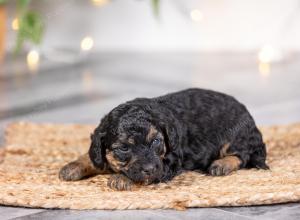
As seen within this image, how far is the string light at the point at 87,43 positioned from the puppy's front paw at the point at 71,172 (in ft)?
15.3

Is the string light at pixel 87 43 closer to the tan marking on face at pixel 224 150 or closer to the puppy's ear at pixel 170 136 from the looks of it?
the tan marking on face at pixel 224 150

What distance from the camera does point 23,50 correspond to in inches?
325

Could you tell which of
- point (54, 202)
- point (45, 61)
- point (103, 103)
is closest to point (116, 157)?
point (54, 202)

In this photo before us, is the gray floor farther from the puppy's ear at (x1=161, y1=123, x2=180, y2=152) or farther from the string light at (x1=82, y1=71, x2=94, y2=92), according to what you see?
the puppy's ear at (x1=161, y1=123, x2=180, y2=152)

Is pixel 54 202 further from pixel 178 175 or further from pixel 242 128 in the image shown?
pixel 242 128

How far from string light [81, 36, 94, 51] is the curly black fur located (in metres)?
4.43

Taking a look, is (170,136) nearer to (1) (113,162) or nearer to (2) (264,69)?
(1) (113,162)

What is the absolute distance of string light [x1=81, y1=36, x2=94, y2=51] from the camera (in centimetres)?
816

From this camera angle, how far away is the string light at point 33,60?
734 cm

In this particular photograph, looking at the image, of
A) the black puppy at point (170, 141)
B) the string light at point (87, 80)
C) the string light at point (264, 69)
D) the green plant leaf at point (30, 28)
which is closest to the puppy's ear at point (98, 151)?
the black puppy at point (170, 141)

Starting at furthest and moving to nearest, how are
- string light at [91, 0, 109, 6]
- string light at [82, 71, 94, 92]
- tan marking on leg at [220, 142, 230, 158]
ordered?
1. string light at [91, 0, 109, 6]
2. string light at [82, 71, 94, 92]
3. tan marking on leg at [220, 142, 230, 158]

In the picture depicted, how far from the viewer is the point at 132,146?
331cm

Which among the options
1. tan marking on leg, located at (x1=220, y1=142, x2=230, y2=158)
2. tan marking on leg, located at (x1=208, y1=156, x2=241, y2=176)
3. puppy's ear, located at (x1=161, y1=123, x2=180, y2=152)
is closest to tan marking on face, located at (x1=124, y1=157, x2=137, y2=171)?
puppy's ear, located at (x1=161, y1=123, x2=180, y2=152)

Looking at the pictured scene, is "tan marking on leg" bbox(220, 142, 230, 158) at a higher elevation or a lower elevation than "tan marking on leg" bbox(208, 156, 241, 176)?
higher
